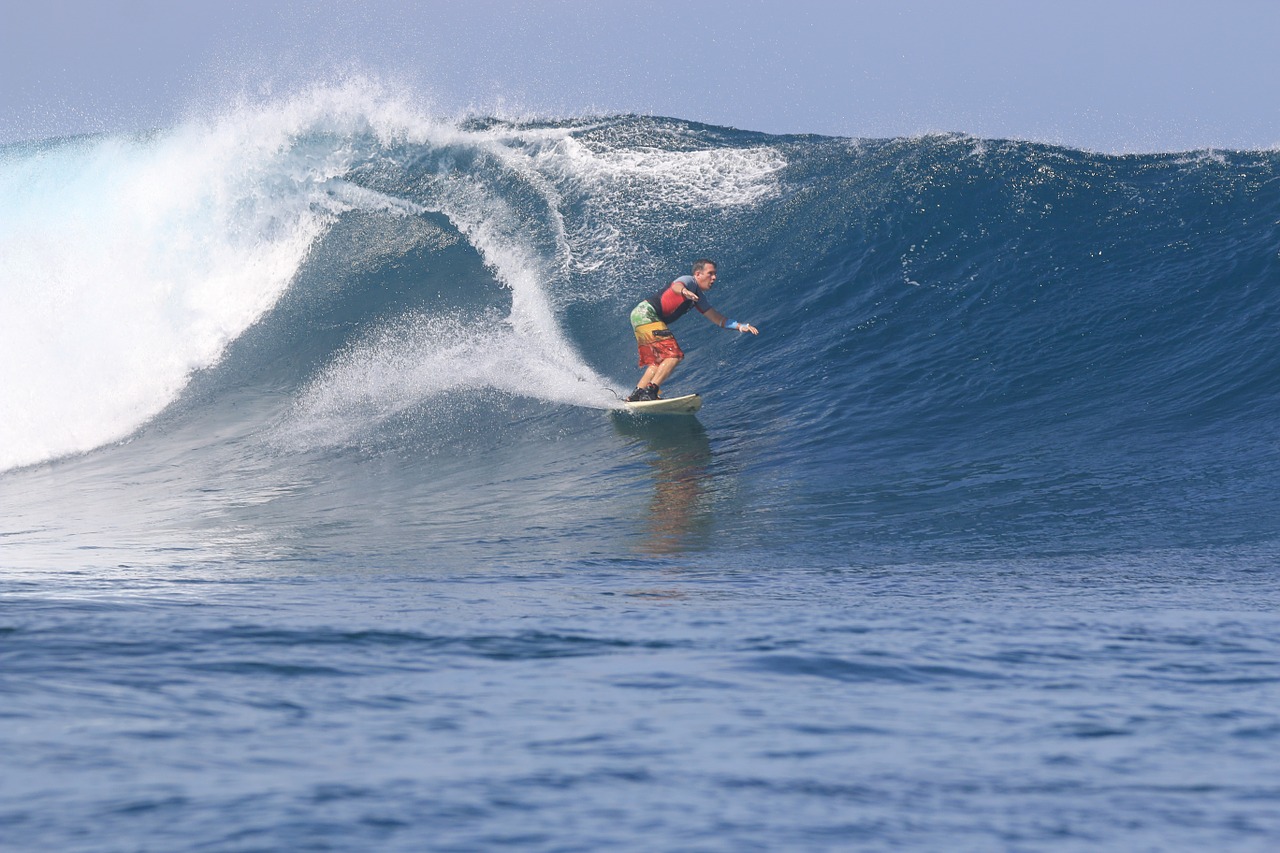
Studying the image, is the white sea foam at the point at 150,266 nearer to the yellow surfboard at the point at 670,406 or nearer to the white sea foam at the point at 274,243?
the white sea foam at the point at 274,243

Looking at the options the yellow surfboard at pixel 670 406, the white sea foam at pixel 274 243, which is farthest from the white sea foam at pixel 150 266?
the yellow surfboard at pixel 670 406

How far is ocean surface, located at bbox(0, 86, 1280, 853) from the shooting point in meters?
2.89

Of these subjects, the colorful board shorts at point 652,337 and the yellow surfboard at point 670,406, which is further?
the colorful board shorts at point 652,337

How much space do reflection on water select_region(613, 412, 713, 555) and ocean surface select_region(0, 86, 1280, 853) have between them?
0.19 ft

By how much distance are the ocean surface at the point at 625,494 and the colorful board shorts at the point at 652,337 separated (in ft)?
2.17

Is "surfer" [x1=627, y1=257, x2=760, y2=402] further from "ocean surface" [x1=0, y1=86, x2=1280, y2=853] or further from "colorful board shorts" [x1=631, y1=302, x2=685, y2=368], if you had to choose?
"ocean surface" [x1=0, y1=86, x2=1280, y2=853]

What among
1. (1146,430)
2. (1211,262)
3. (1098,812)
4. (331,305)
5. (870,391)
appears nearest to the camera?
(1098,812)

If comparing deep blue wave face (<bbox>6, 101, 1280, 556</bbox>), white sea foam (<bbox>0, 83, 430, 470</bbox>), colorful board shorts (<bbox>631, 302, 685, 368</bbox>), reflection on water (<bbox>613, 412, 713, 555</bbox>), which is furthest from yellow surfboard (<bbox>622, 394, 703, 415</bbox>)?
white sea foam (<bbox>0, 83, 430, 470</bbox>)

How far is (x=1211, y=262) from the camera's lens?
12.5 meters

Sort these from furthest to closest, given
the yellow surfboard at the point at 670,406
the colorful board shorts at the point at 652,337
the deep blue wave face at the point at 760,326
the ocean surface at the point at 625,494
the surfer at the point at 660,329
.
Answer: the colorful board shorts at the point at 652,337 → the surfer at the point at 660,329 → the yellow surfboard at the point at 670,406 → the deep blue wave face at the point at 760,326 → the ocean surface at the point at 625,494

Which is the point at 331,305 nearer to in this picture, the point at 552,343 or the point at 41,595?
the point at 552,343

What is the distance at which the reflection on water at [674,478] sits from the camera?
7648mm

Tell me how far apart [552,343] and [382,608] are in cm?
897

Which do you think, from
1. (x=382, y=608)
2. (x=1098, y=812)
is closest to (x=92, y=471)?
(x=382, y=608)
